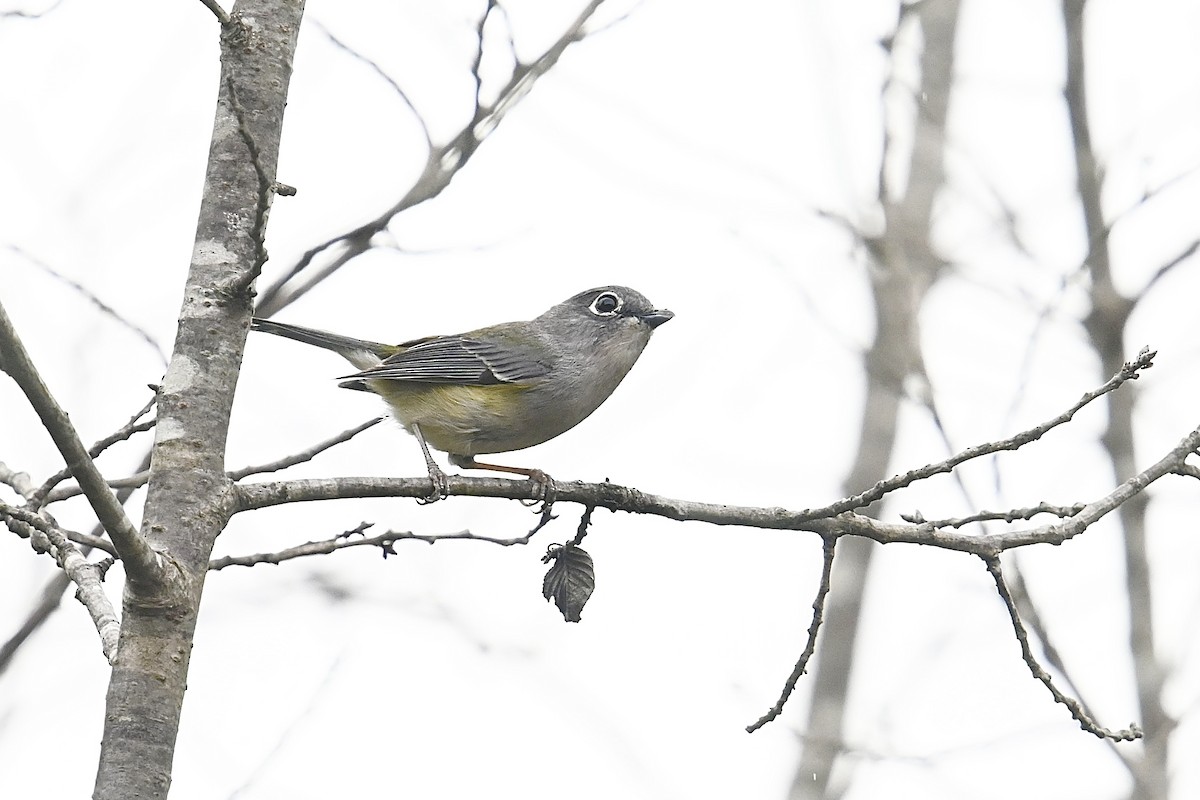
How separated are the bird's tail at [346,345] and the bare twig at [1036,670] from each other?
3.69 m

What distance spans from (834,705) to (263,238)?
5.92m

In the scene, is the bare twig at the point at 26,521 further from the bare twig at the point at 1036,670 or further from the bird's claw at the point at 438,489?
the bare twig at the point at 1036,670

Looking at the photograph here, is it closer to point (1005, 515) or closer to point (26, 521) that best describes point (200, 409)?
point (26, 521)

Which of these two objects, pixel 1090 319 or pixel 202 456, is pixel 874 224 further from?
pixel 202 456

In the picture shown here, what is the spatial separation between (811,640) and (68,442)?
213 centimetres

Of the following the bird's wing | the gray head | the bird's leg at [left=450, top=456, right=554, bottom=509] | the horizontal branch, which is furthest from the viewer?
the gray head

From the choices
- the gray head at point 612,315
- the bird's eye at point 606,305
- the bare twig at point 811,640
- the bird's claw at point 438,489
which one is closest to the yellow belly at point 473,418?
the gray head at point 612,315

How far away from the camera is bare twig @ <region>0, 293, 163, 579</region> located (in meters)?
2.33

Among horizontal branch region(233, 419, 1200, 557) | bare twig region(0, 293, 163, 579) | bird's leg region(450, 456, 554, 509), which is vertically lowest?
bare twig region(0, 293, 163, 579)

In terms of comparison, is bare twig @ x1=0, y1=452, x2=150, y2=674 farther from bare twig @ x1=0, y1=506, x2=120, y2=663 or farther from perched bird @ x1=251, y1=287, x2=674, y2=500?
perched bird @ x1=251, y1=287, x2=674, y2=500

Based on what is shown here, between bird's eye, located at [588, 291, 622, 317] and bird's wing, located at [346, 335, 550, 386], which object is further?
bird's eye, located at [588, 291, 622, 317]

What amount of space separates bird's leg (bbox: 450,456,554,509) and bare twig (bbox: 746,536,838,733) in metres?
0.91

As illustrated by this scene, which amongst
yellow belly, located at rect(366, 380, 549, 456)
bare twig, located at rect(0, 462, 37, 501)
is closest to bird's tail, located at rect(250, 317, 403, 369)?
yellow belly, located at rect(366, 380, 549, 456)

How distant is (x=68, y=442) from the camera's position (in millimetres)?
2438
